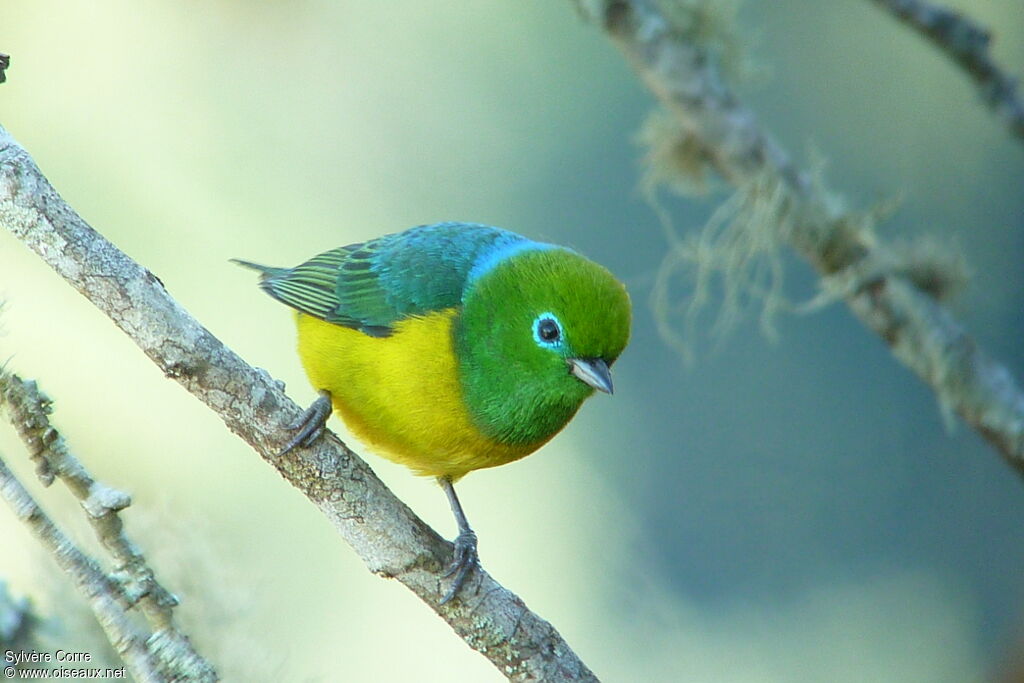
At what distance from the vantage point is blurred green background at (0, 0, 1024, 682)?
3527 mm

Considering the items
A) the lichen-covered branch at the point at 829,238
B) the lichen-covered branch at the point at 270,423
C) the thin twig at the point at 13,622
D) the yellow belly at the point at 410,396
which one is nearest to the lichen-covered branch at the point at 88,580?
the thin twig at the point at 13,622

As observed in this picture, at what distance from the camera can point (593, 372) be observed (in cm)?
205

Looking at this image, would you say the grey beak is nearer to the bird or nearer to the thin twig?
the bird

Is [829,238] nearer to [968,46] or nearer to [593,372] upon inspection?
[968,46]

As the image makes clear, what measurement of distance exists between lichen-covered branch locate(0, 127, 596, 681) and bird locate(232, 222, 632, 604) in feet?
0.35

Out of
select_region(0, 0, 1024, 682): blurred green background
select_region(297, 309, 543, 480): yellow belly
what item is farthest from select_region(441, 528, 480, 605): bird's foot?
select_region(0, 0, 1024, 682): blurred green background

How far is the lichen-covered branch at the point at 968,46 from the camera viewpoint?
248 centimetres

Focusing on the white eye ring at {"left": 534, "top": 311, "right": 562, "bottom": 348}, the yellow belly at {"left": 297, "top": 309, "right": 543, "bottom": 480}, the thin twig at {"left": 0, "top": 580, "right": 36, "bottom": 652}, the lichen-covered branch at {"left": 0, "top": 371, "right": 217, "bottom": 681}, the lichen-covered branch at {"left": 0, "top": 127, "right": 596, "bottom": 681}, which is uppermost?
the white eye ring at {"left": 534, "top": 311, "right": 562, "bottom": 348}

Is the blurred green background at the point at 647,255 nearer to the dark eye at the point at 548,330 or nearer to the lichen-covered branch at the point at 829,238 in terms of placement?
the lichen-covered branch at the point at 829,238

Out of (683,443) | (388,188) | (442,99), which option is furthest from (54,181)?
(683,443)

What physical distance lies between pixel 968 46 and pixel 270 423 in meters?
1.95

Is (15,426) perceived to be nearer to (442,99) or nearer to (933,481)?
(442,99)

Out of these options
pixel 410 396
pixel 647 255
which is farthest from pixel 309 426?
pixel 647 255

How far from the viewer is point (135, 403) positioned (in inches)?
120
